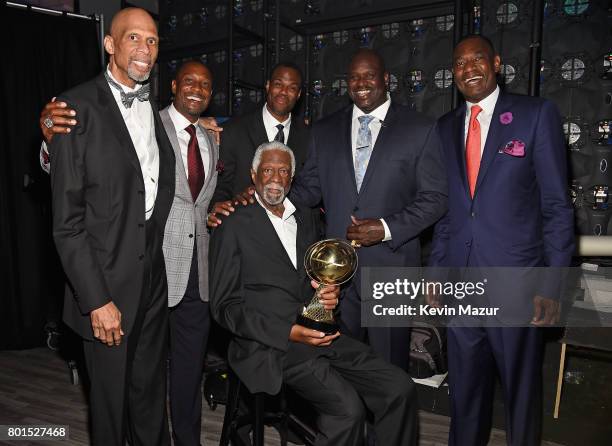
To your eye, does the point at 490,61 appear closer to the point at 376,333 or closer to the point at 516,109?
the point at 516,109

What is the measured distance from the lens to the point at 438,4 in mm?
5297

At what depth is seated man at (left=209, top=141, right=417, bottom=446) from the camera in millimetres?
2281

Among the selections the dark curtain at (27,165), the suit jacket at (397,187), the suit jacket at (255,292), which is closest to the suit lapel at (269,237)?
the suit jacket at (255,292)

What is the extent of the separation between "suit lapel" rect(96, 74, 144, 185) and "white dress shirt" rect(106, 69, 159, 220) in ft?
0.13

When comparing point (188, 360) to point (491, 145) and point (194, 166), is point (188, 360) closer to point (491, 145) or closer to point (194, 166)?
point (194, 166)

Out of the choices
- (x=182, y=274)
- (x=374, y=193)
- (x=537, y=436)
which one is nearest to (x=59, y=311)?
(x=182, y=274)

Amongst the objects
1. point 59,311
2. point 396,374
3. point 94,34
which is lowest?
point 59,311

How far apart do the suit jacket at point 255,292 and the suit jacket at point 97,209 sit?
40cm

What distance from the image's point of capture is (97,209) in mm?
2105

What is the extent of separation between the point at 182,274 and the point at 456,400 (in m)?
1.71

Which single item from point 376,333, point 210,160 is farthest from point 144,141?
point 376,333

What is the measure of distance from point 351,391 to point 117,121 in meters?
1.63

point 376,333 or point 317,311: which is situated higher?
point 317,311

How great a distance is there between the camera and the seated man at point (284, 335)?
2.28m
